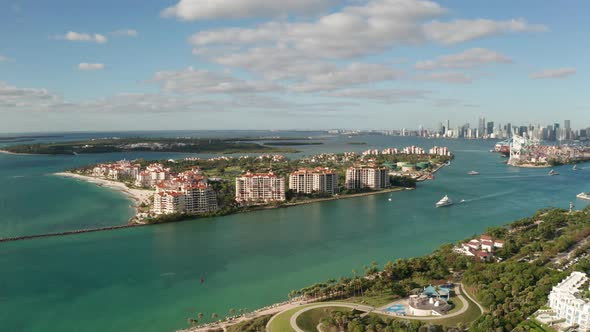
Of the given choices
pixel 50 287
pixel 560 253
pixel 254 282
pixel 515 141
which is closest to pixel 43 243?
pixel 50 287

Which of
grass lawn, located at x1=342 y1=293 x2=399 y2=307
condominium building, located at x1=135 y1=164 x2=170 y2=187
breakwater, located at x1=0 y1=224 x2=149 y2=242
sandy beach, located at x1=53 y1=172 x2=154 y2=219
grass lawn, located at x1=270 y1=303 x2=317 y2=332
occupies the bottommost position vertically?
grass lawn, located at x1=270 y1=303 x2=317 y2=332

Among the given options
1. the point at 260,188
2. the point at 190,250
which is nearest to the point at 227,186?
the point at 260,188

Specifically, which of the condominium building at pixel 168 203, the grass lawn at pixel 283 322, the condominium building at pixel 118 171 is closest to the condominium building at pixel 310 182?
the condominium building at pixel 168 203

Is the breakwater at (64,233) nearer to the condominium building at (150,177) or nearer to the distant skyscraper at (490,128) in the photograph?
the condominium building at (150,177)

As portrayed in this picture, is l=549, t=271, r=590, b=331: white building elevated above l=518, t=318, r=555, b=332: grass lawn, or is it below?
above

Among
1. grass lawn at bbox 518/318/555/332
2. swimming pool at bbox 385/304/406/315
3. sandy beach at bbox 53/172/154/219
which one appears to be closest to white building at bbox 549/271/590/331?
grass lawn at bbox 518/318/555/332

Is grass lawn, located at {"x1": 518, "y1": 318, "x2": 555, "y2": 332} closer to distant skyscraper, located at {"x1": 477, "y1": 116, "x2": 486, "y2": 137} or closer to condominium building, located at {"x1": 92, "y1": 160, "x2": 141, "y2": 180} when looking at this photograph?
condominium building, located at {"x1": 92, "y1": 160, "x2": 141, "y2": 180}
